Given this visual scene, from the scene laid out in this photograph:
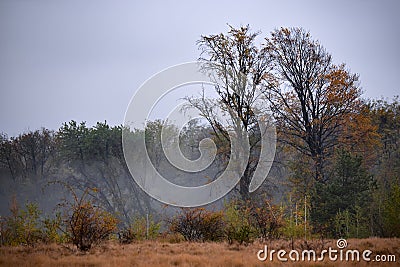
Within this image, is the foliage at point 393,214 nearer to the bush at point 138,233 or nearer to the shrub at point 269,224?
the shrub at point 269,224

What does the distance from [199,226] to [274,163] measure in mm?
10483

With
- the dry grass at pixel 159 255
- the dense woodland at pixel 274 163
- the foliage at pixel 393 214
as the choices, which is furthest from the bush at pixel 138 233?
the foliage at pixel 393 214

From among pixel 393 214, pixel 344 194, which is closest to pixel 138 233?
pixel 344 194

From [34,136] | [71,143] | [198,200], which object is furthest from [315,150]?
[34,136]

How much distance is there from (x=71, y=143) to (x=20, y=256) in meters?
23.8

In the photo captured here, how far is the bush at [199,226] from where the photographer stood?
16.3 m

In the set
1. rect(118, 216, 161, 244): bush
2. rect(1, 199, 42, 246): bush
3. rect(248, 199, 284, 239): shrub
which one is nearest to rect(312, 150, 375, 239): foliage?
rect(248, 199, 284, 239): shrub

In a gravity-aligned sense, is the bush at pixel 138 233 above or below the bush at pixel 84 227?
below

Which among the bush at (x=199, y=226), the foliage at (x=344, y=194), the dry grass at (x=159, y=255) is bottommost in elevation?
the dry grass at (x=159, y=255)

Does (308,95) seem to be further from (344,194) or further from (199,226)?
(199,226)

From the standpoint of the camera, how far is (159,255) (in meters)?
11.1

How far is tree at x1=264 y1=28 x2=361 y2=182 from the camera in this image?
24453mm

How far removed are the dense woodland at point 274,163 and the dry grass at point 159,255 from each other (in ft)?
3.54

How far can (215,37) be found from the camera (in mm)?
21969
